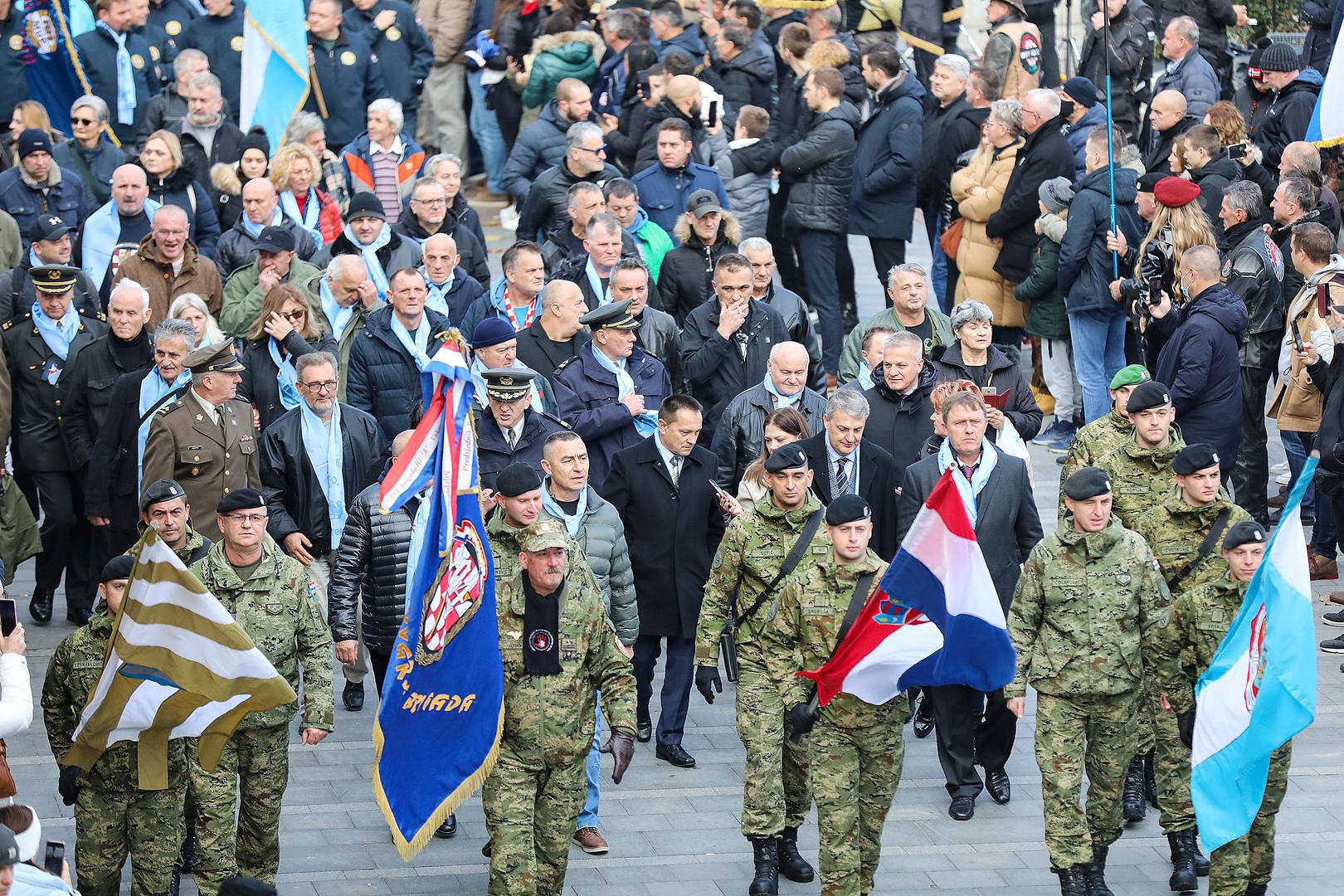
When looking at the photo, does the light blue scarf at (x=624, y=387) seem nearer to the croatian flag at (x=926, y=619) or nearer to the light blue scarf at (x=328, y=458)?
the light blue scarf at (x=328, y=458)

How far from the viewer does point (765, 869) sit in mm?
9281

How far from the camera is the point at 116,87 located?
57.9 feet

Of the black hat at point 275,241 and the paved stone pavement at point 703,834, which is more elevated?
the black hat at point 275,241

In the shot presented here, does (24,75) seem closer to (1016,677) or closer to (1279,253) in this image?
(1279,253)

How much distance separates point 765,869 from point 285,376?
4502 mm

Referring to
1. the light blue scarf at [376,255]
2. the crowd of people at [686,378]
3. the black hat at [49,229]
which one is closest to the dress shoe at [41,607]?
the crowd of people at [686,378]

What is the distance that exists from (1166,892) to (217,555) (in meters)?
4.54

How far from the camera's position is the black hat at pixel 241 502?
8.92m

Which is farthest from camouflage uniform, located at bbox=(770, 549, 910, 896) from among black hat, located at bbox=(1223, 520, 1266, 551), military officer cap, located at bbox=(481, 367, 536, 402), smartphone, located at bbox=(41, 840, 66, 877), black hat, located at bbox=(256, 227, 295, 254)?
black hat, located at bbox=(256, 227, 295, 254)

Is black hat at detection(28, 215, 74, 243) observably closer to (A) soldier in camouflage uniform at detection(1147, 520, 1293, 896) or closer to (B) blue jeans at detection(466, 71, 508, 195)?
(B) blue jeans at detection(466, 71, 508, 195)

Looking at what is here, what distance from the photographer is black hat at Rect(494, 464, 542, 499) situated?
8914 mm

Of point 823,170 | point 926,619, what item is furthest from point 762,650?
point 823,170

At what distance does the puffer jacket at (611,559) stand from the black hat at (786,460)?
2.67 feet

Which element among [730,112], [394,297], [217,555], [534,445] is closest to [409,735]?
[217,555]
